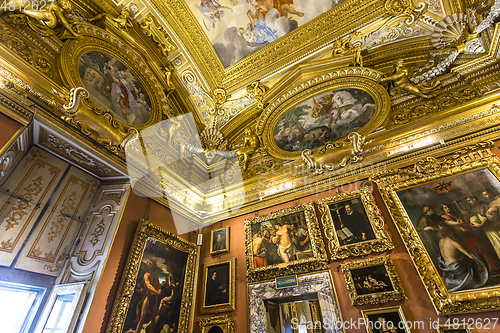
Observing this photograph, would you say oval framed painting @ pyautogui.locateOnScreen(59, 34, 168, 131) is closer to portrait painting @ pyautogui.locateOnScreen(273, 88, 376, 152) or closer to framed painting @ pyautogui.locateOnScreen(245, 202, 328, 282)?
portrait painting @ pyautogui.locateOnScreen(273, 88, 376, 152)

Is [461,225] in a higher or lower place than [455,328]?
higher

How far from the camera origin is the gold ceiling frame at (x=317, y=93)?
6.05 m

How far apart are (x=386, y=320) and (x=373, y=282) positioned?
595 millimetres

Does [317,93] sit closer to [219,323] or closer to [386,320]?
[386,320]

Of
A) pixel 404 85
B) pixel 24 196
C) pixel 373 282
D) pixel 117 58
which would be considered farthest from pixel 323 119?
pixel 24 196

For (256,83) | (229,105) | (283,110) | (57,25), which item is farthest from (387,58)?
(57,25)

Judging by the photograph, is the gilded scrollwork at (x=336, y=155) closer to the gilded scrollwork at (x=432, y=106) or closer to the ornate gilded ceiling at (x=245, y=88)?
the ornate gilded ceiling at (x=245, y=88)

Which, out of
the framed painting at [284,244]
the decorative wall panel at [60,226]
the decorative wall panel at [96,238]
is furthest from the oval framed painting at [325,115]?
the decorative wall panel at [60,226]

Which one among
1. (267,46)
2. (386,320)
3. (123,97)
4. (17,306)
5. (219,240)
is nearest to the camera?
(17,306)

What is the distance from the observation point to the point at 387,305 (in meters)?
4.07

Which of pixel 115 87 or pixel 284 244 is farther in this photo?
pixel 115 87

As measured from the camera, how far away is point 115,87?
18.7 ft

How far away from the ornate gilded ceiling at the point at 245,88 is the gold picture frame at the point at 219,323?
2660mm

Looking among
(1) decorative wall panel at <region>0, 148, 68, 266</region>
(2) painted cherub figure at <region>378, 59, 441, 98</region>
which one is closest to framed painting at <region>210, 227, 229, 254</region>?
(1) decorative wall panel at <region>0, 148, 68, 266</region>
